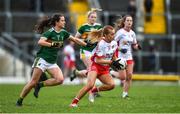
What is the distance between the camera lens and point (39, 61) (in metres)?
18.4

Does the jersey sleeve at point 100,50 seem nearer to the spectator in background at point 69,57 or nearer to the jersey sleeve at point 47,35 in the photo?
the jersey sleeve at point 47,35

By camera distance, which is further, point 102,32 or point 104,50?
point 102,32

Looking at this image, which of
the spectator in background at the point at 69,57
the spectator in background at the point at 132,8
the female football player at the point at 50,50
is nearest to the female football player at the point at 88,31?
the female football player at the point at 50,50

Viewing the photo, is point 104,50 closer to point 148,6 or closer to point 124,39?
point 124,39

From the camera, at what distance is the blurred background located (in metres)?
35.0

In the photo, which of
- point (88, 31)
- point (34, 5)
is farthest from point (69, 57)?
point (88, 31)

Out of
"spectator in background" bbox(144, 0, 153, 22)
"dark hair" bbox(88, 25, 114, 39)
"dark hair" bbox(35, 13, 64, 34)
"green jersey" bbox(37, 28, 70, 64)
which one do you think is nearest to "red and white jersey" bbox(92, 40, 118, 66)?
"dark hair" bbox(88, 25, 114, 39)

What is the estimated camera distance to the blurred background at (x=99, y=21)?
3500 cm

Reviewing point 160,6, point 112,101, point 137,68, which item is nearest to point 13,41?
point 137,68

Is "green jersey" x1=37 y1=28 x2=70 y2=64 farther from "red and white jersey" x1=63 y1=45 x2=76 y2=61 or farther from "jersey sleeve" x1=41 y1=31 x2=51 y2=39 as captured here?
"red and white jersey" x1=63 y1=45 x2=76 y2=61

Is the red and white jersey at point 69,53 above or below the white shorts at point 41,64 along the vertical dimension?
below

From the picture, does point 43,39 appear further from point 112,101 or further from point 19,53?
point 19,53

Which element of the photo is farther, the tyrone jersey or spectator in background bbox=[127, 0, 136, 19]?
spectator in background bbox=[127, 0, 136, 19]

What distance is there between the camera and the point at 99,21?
120 feet
